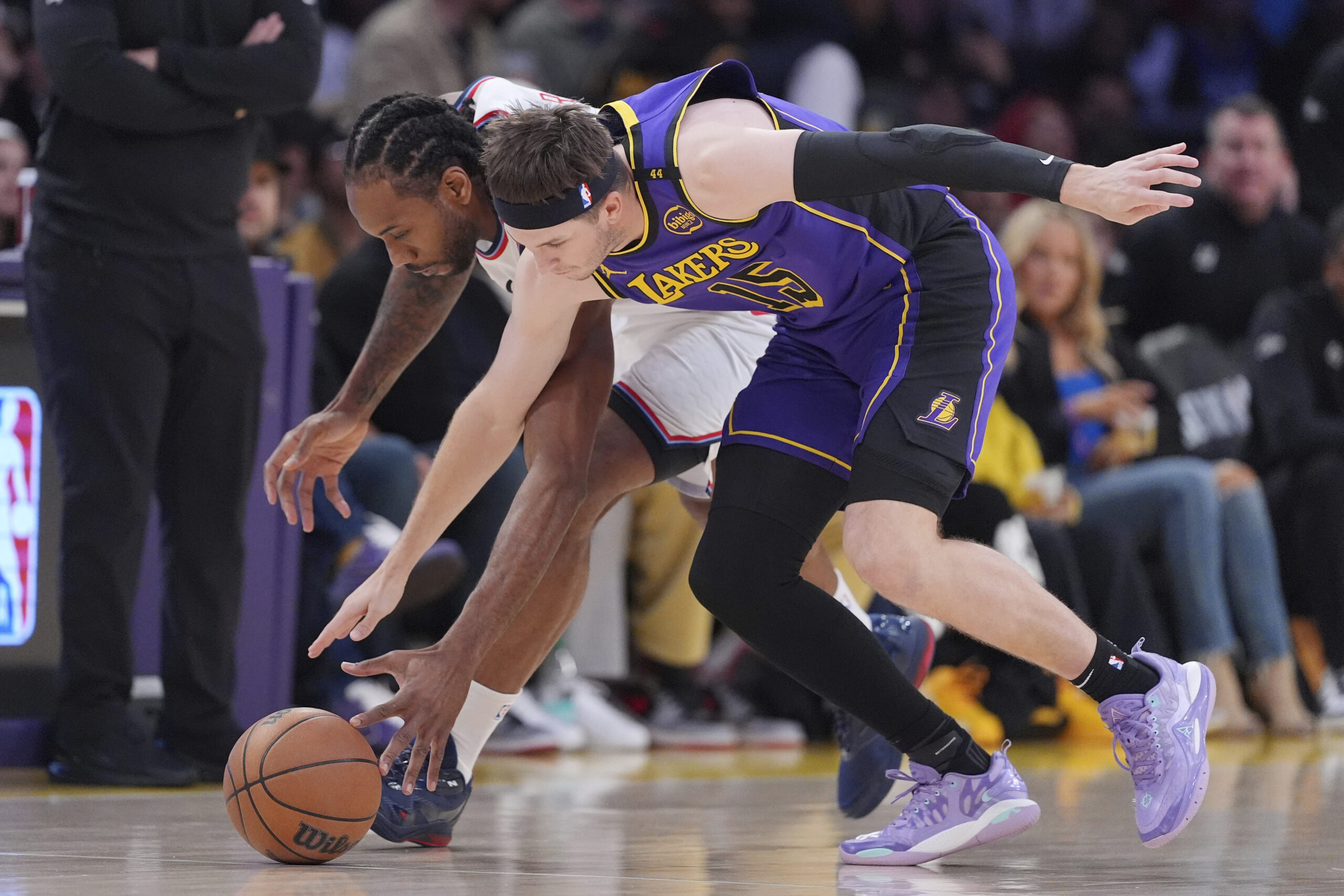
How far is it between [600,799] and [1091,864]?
1.63 metres

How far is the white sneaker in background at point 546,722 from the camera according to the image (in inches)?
249

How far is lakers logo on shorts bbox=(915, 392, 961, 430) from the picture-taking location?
350cm

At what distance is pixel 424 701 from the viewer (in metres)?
3.41

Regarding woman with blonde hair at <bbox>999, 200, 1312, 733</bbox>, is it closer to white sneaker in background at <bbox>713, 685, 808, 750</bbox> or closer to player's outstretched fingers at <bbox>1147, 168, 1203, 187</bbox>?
white sneaker in background at <bbox>713, 685, 808, 750</bbox>

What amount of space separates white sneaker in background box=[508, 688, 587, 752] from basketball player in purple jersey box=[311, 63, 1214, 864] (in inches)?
108

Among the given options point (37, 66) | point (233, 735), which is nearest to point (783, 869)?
point (233, 735)

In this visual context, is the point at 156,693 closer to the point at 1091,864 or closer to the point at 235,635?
the point at 235,635

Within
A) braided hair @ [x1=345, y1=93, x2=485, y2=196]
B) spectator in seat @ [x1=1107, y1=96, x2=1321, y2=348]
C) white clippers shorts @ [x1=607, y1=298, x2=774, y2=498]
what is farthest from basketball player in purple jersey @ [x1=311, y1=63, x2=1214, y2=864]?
spectator in seat @ [x1=1107, y1=96, x2=1321, y2=348]

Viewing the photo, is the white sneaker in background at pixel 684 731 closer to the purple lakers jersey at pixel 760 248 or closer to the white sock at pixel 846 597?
the white sock at pixel 846 597

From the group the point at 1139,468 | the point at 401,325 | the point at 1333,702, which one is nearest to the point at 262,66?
the point at 401,325

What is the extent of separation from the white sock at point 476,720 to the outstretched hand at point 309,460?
519 mm

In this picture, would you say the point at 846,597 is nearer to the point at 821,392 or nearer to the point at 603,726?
the point at 821,392

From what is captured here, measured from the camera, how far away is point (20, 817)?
13.4ft

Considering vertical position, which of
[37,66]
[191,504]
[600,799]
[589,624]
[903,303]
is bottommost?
[589,624]
